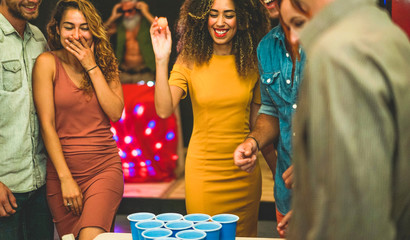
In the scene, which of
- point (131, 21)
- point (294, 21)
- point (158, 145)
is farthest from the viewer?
point (131, 21)

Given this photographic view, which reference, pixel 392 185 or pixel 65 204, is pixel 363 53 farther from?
pixel 65 204

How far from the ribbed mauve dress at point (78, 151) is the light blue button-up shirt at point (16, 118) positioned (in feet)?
0.41

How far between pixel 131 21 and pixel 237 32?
9.38ft

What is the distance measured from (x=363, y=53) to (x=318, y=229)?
1.06ft

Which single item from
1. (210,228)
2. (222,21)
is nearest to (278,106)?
(222,21)

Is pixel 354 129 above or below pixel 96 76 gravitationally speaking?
above

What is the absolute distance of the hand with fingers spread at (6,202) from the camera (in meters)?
2.31

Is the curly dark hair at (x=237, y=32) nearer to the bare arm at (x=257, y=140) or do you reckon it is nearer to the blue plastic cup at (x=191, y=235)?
the bare arm at (x=257, y=140)

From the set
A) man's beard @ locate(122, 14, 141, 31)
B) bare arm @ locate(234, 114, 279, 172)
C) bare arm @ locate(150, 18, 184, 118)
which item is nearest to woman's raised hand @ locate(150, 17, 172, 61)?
bare arm @ locate(150, 18, 184, 118)

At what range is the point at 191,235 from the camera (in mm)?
1411

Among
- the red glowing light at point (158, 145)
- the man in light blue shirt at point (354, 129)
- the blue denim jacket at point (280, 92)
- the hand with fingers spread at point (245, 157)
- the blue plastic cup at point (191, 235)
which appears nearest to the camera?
the man in light blue shirt at point (354, 129)

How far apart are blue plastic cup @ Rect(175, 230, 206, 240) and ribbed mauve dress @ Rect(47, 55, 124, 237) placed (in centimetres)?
106

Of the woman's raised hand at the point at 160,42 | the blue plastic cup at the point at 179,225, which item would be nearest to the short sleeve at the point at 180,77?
the woman's raised hand at the point at 160,42

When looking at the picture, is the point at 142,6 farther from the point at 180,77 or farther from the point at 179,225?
the point at 179,225
